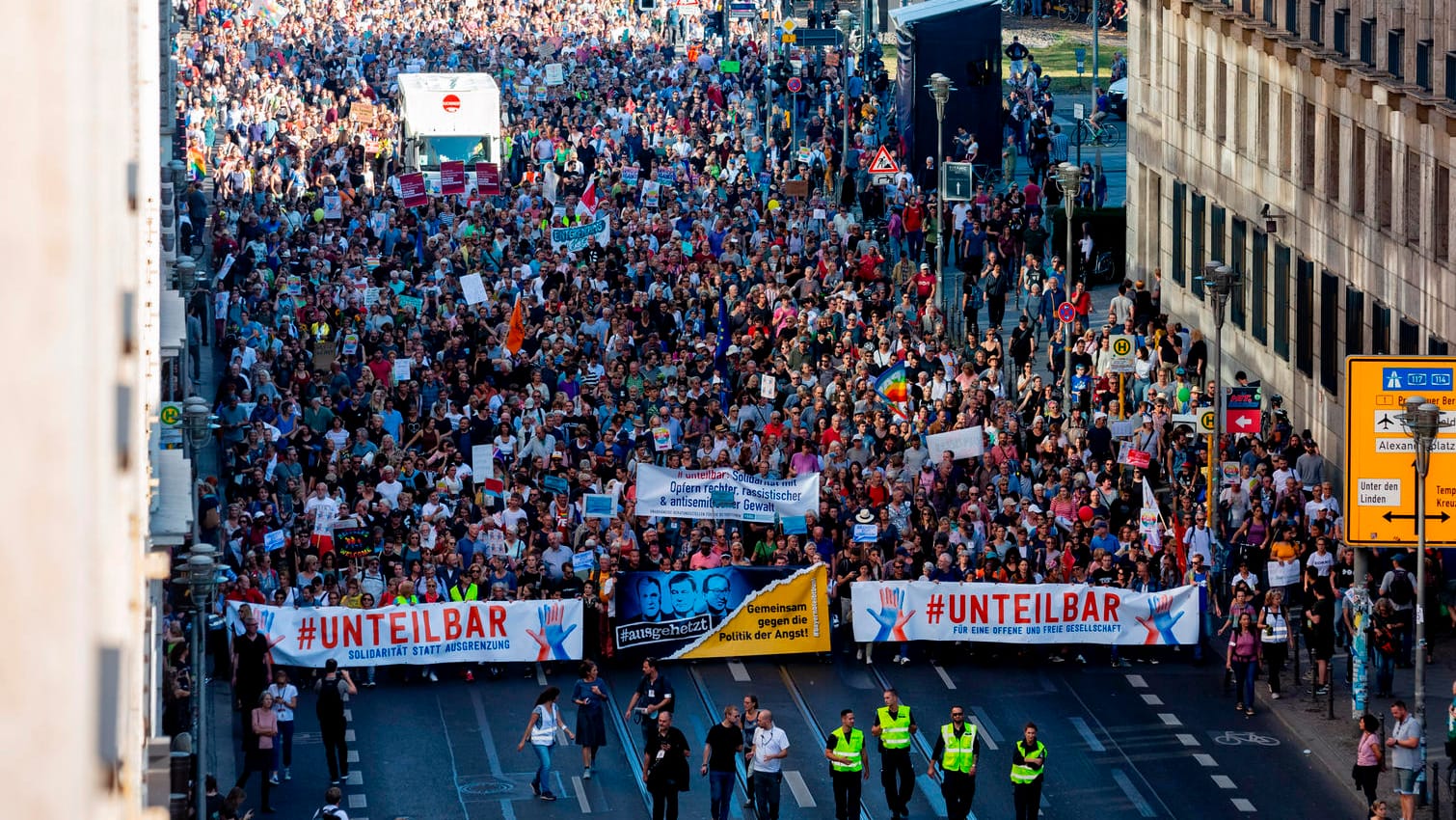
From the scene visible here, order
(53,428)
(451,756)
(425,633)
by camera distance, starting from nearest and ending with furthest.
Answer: (53,428) < (451,756) < (425,633)

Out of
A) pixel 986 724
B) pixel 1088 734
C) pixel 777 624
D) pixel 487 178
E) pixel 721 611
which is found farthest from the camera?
pixel 487 178

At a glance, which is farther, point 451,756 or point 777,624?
point 777,624

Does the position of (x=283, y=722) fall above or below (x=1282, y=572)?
below

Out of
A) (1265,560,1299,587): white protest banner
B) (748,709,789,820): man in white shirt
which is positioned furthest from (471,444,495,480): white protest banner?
(748,709,789,820): man in white shirt

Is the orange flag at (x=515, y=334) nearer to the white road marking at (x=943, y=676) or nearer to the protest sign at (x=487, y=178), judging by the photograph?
the white road marking at (x=943, y=676)

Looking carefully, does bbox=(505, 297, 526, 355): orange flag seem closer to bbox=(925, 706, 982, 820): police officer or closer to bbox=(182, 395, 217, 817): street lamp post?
bbox=(182, 395, 217, 817): street lamp post

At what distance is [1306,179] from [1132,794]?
19172 millimetres

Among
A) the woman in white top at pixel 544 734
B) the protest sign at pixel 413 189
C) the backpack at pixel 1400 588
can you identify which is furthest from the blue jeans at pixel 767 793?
the protest sign at pixel 413 189

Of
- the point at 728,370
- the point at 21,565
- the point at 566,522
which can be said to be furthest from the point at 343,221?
the point at 21,565

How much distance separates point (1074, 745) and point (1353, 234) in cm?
1508

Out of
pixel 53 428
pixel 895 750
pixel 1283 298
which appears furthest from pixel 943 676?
pixel 53 428

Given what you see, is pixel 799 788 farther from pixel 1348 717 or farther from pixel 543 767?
pixel 1348 717

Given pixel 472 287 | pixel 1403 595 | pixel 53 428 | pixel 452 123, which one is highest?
pixel 452 123

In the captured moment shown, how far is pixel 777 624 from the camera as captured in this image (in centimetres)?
2773
